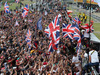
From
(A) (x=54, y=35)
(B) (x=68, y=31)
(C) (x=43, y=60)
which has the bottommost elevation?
(C) (x=43, y=60)

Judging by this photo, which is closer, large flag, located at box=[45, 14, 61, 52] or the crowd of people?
the crowd of people

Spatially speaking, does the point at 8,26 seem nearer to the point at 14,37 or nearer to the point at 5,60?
the point at 14,37

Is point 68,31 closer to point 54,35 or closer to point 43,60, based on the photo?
point 54,35

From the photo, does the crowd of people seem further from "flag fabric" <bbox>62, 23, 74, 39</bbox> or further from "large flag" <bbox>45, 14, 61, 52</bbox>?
"flag fabric" <bbox>62, 23, 74, 39</bbox>

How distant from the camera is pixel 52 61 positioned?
814 cm

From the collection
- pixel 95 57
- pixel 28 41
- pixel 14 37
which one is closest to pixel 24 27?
pixel 14 37

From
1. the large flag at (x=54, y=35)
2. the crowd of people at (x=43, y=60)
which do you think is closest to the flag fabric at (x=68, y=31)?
the crowd of people at (x=43, y=60)

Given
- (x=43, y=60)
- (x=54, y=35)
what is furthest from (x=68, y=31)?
(x=43, y=60)

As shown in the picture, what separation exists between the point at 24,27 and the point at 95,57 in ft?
44.8

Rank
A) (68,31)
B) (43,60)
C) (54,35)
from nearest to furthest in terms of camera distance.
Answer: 1. (54,35)
2. (43,60)
3. (68,31)

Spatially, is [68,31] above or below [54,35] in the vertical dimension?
below

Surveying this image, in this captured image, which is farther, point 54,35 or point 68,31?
point 68,31

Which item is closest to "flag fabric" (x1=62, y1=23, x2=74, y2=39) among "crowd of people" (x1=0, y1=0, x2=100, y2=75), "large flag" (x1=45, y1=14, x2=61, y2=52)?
"crowd of people" (x1=0, y1=0, x2=100, y2=75)

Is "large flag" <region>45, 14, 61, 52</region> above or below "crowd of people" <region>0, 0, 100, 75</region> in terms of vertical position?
above
